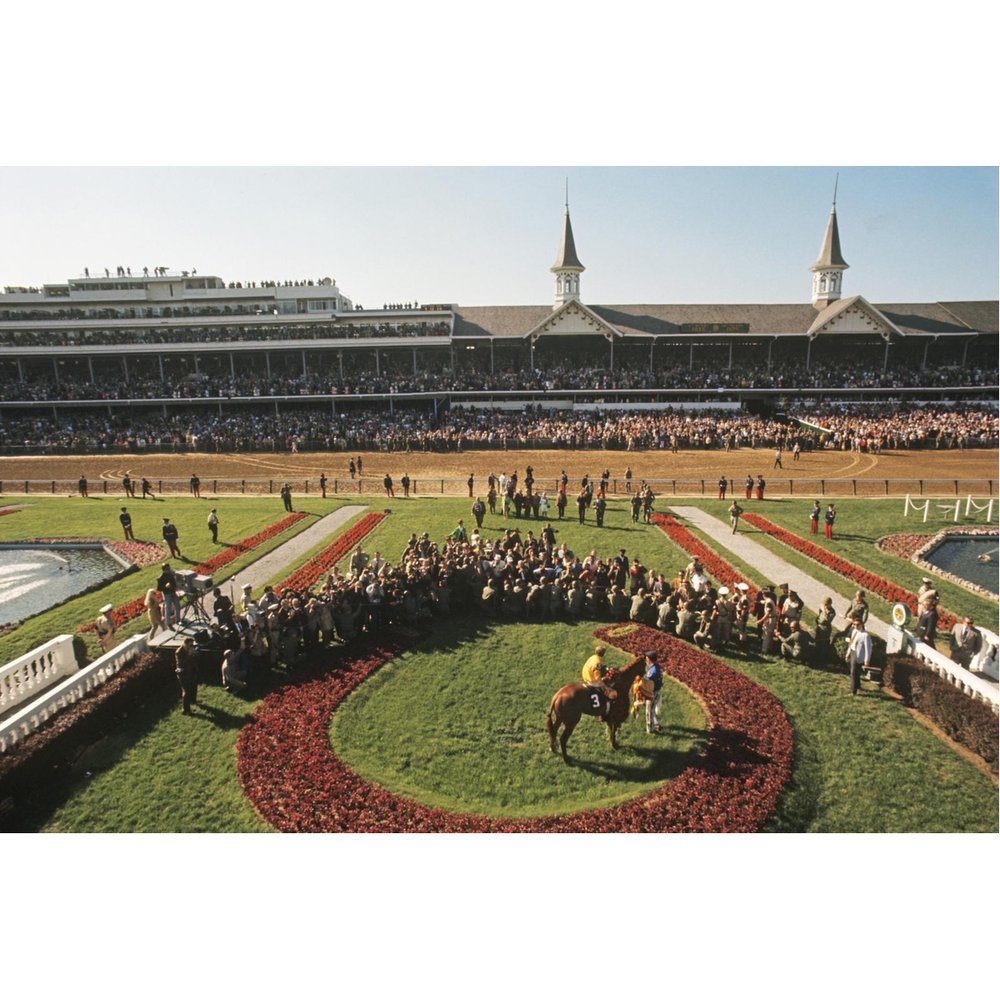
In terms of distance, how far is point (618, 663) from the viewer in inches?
466

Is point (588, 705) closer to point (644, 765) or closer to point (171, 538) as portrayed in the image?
point (644, 765)

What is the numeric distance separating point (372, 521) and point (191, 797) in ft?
50.7

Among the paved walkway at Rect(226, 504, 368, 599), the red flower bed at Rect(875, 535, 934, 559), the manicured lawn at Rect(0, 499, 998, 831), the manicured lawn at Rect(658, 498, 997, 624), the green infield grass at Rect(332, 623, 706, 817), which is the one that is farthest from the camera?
the red flower bed at Rect(875, 535, 934, 559)

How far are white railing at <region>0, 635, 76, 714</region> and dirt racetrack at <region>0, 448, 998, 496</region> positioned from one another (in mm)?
19388

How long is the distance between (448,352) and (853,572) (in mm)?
42355

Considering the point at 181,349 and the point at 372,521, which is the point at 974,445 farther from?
the point at 181,349

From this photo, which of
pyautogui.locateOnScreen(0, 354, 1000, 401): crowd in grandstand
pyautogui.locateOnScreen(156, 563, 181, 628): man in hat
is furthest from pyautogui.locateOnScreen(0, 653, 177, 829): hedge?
pyautogui.locateOnScreen(0, 354, 1000, 401): crowd in grandstand

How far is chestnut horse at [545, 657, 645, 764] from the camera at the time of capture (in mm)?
8664

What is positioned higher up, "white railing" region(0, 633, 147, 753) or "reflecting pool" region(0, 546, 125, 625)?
"white railing" region(0, 633, 147, 753)

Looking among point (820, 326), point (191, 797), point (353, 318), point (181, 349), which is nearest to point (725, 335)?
point (820, 326)

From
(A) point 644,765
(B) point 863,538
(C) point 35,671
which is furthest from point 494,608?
(B) point 863,538

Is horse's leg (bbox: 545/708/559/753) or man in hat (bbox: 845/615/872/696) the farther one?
man in hat (bbox: 845/615/872/696)

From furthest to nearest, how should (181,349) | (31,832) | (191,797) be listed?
1. (181,349)
2. (191,797)
3. (31,832)

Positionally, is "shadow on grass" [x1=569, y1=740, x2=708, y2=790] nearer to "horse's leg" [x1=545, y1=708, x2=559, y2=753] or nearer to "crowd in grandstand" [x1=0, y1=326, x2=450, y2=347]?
"horse's leg" [x1=545, y1=708, x2=559, y2=753]
